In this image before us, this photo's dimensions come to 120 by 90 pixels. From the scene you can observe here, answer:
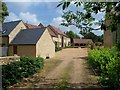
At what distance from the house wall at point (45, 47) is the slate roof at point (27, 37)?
714 millimetres

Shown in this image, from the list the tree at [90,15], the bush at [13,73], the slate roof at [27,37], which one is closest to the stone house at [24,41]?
the slate roof at [27,37]

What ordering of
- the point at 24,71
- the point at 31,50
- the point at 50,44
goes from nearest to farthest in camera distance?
the point at 24,71 < the point at 31,50 < the point at 50,44

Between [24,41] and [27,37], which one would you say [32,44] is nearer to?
[24,41]

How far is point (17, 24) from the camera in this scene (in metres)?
44.8

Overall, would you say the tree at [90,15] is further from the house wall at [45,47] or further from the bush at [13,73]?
the house wall at [45,47]

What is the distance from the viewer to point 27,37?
137ft

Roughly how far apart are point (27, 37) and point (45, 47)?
3428 mm

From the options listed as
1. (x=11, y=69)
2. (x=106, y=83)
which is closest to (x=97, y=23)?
(x=106, y=83)

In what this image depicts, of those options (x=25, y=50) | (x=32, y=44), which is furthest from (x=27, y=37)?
(x=32, y=44)

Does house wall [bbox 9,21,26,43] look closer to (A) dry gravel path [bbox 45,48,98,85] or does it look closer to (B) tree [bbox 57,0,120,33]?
(A) dry gravel path [bbox 45,48,98,85]

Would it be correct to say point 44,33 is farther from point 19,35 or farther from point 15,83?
point 15,83

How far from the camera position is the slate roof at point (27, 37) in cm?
3944

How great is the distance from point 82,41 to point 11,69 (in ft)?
317

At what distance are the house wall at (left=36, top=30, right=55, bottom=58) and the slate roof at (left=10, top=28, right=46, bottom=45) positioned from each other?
71 cm
